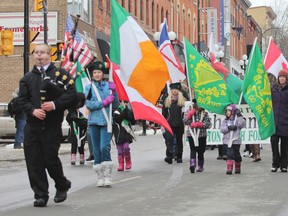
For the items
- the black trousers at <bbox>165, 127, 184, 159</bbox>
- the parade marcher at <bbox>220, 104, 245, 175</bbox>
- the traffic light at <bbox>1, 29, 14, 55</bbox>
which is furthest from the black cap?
the traffic light at <bbox>1, 29, 14, 55</bbox>

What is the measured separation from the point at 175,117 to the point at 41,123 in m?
7.33

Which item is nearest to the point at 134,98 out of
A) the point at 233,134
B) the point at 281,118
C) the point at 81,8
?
the point at 233,134

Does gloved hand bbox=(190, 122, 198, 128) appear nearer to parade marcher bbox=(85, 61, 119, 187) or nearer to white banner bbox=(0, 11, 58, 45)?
parade marcher bbox=(85, 61, 119, 187)

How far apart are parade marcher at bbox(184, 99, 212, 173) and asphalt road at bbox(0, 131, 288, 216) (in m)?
0.28

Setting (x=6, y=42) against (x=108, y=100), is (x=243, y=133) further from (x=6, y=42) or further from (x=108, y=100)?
(x=6, y=42)

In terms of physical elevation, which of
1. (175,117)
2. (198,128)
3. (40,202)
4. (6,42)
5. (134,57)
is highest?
(6,42)

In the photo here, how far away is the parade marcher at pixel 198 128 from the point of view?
12852mm

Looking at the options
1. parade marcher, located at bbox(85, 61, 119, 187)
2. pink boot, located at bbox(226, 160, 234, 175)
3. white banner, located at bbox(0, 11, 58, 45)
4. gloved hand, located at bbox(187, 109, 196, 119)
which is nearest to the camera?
parade marcher, located at bbox(85, 61, 119, 187)

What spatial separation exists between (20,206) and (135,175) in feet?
13.6

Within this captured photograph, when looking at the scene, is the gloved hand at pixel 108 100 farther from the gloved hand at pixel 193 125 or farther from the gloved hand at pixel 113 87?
the gloved hand at pixel 193 125

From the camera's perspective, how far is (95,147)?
1033 centimetres

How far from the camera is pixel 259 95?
13430mm

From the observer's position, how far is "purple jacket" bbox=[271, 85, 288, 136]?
1294 cm

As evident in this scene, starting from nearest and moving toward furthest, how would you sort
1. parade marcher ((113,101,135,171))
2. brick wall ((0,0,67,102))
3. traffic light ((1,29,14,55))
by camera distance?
parade marcher ((113,101,135,171)) < traffic light ((1,29,14,55)) < brick wall ((0,0,67,102))
